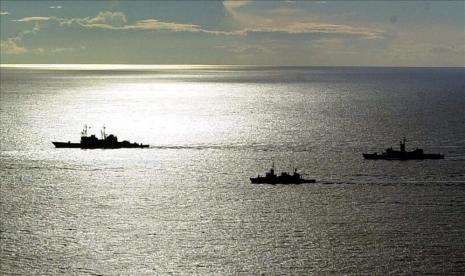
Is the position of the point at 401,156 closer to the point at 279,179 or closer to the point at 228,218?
the point at 279,179

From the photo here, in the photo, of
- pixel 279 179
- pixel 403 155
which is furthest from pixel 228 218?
pixel 403 155

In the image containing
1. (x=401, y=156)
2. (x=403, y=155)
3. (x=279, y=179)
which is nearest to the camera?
(x=279, y=179)

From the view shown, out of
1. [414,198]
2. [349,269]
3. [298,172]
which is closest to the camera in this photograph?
[349,269]

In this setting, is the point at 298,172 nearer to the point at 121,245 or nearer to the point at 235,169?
the point at 235,169

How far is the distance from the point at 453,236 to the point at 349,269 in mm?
23930

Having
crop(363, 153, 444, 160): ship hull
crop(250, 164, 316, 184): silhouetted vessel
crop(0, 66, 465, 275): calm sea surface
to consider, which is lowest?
crop(0, 66, 465, 275): calm sea surface

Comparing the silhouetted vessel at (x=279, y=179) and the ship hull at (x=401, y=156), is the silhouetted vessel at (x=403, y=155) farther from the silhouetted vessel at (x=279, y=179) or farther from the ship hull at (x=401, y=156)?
the silhouetted vessel at (x=279, y=179)

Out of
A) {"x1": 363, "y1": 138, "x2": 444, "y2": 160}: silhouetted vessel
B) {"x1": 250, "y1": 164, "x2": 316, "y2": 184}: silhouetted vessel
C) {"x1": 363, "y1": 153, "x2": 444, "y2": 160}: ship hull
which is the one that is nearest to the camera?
{"x1": 250, "y1": 164, "x2": 316, "y2": 184}: silhouetted vessel

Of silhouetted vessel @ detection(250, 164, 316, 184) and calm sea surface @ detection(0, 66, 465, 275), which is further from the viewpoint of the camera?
silhouetted vessel @ detection(250, 164, 316, 184)

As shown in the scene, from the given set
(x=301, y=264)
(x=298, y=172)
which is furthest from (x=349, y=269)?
(x=298, y=172)

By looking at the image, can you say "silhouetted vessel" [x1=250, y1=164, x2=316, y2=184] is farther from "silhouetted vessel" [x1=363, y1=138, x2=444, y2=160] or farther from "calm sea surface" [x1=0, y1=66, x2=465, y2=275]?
"silhouetted vessel" [x1=363, y1=138, x2=444, y2=160]

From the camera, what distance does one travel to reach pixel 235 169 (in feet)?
573

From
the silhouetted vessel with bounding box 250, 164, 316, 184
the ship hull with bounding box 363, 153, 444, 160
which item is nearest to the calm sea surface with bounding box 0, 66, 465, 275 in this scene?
the silhouetted vessel with bounding box 250, 164, 316, 184

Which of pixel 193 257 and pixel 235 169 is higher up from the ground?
pixel 235 169
